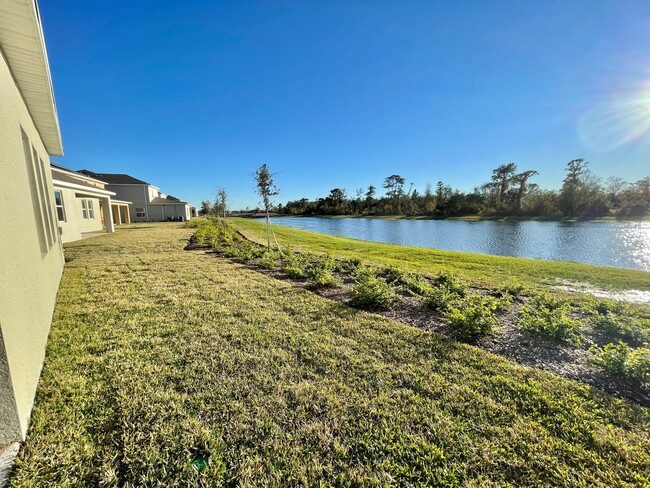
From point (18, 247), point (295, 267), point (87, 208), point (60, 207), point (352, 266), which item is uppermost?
point (87, 208)

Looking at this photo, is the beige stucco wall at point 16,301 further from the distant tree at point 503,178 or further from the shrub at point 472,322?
the distant tree at point 503,178

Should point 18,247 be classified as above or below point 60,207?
below

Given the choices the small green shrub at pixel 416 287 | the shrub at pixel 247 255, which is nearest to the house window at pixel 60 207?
the shrub at pixel 247 255

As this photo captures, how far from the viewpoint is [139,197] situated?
32688 millimetres

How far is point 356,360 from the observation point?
3.28 meters

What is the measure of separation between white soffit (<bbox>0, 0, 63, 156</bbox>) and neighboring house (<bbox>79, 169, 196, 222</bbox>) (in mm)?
30293

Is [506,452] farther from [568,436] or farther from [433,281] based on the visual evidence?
[433,281]

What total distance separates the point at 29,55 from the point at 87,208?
687 inches

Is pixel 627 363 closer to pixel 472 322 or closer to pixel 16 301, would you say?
pixel 472 322

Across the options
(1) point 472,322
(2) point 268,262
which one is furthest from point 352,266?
(1) point 472,322

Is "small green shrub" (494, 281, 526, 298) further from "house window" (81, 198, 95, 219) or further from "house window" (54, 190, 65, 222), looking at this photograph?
"house window" (81, 198, 95, 219)

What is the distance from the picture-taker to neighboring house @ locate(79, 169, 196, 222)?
104 feet

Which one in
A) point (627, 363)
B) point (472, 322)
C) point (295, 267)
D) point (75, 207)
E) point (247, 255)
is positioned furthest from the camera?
point (75, 207)

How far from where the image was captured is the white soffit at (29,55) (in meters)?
3.17
